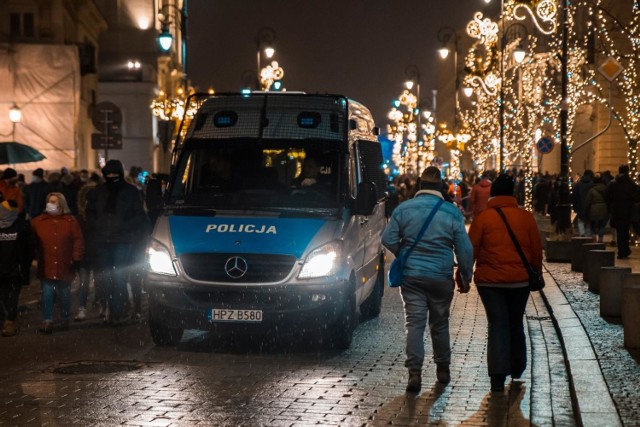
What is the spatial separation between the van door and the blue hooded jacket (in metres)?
3.60

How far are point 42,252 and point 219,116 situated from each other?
255 centimetres

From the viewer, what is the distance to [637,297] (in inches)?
484

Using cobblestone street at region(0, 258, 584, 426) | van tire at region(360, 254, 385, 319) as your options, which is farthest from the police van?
van tire at region(360, 254, 385, 319)

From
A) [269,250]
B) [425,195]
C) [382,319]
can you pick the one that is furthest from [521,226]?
[382,319]

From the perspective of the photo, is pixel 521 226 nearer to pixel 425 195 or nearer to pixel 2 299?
pixel 425 195

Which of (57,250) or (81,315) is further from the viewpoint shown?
(81,315)

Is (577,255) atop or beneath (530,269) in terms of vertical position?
beneath

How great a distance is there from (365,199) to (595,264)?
668 cm

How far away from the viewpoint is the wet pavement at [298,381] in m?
9.13

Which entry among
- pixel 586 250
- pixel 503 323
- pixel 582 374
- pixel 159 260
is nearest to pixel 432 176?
pixel 503 323

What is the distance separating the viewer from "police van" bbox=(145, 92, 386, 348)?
12.5 meters

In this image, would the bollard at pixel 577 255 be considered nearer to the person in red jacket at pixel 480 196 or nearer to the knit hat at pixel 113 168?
the person in red jacket at pixel 480 196

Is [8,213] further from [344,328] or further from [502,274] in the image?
[502,274]

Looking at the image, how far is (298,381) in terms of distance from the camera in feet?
35.6
